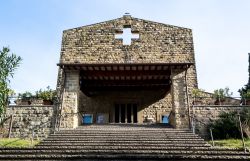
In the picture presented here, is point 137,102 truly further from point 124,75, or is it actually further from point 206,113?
point 206,113

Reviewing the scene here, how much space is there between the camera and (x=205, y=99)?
16.2 meters

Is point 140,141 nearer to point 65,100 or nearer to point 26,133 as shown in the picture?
point 65,100

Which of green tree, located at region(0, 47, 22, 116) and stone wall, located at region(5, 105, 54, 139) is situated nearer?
green tree, located at region(0, 47, 22, 116)

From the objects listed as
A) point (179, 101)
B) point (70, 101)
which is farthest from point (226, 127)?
point (70, 101)

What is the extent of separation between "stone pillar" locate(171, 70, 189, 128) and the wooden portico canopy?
434 millimetres

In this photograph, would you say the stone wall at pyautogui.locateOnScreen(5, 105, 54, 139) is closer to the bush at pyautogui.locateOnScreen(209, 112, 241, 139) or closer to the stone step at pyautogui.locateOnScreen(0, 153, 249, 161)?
the stone step at pyautogui.locateOnScreen(0, 153, 249, 161)

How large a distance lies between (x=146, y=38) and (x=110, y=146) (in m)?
9.99

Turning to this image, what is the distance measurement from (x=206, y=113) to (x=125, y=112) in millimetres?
4970

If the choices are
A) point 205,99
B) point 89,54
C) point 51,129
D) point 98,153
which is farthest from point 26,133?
point 205,99

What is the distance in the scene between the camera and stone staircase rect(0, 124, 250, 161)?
22.1ft

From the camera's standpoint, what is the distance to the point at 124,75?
48.8ft

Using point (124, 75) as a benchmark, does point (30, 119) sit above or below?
below

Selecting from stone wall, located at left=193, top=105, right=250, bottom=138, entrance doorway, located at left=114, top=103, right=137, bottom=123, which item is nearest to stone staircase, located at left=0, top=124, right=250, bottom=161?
stone wall, located at left=193, top=105, right=250, bottom=138

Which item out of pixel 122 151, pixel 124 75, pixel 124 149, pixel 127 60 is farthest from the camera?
pixel 127 60
